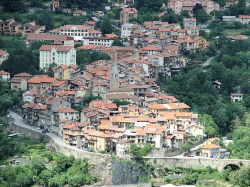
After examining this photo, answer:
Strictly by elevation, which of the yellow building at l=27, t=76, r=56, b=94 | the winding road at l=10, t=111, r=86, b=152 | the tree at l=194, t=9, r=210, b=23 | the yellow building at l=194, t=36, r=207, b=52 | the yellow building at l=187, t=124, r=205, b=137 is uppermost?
the tree at l=194, t=9, r=210, b=23

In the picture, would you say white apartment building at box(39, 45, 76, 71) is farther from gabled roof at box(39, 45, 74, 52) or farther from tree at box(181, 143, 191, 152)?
tree at box(181, 143, 191, 152)

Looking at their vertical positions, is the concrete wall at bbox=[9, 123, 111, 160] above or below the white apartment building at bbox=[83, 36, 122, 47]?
below

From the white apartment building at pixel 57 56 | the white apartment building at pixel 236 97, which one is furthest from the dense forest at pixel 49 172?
the white apartment building at pixel 236 97

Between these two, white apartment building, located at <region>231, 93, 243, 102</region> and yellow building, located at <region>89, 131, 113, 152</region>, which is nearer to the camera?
yellow building, located at <region>89, 131, 113, 152</region>

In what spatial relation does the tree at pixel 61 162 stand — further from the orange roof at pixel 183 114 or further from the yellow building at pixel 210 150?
the orange roof at pixel 183 114

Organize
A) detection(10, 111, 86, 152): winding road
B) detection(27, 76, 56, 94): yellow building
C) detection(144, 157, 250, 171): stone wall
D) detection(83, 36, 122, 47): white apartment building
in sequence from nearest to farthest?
detection(144, 157, 250, 171): stone wall → detection(10, 111, 86, 152): winding road → detection(27, 76, 56, 94): yellow building → detection(83, 36, 122, 47): white apartment building

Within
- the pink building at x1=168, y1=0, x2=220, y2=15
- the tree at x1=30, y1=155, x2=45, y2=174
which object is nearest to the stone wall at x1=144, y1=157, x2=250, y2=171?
the tree at x1=30, y1=155, x2=45, y2=174

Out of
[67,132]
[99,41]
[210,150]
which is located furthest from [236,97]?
[67,132]
